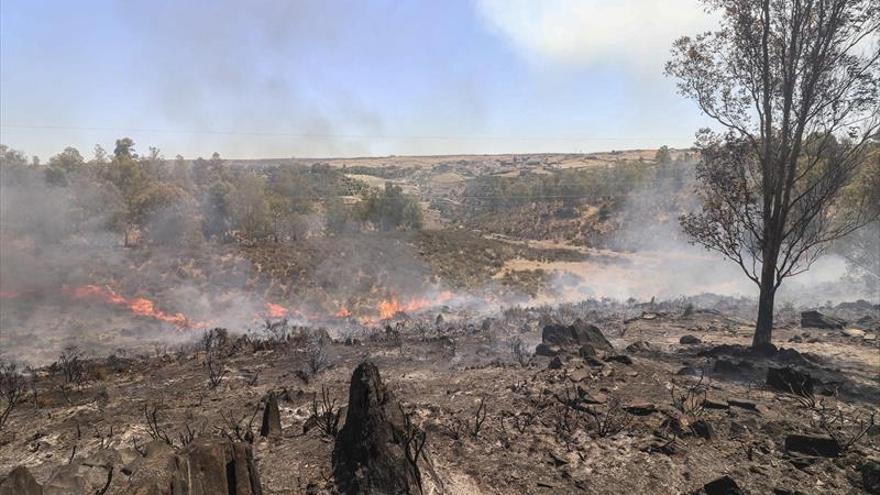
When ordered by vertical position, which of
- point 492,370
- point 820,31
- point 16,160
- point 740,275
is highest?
point 820,31

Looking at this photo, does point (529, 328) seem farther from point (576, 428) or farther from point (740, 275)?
point (740, 275)

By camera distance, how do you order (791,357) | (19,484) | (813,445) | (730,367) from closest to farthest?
(19,484), (813,445), (730,367), (791,357)

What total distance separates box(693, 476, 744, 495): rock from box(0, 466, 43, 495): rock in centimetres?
686

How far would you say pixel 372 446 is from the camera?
19.8 feet

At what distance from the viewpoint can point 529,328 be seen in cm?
1836

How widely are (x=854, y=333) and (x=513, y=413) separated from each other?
13516mm

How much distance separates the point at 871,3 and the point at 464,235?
3357cm

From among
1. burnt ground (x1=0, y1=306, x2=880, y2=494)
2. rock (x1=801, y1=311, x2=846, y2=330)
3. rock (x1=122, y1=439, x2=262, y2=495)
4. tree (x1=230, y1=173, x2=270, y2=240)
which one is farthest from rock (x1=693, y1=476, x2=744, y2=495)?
tree (x1=230, y1=173, x2=270, y2=240)

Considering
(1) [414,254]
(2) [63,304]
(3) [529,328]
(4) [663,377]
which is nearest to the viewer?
(4) [663,377]

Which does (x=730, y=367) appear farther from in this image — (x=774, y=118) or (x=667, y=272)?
(x=667, y=272)

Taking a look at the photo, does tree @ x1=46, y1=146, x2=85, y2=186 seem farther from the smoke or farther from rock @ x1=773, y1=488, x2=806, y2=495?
rock @ x1=773, y1=488, x2=806, y2=495

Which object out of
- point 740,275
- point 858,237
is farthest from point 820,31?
point 740,275

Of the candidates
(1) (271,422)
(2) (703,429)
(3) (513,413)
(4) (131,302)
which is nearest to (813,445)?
(2) (703,429)

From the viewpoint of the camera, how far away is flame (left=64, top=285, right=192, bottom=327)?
22.2 meters
